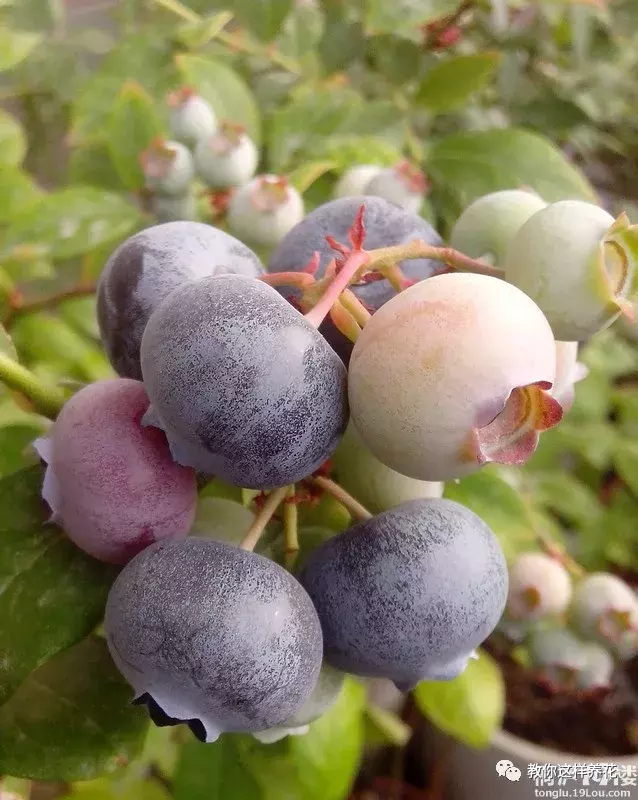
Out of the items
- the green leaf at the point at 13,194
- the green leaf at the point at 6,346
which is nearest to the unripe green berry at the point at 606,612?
the green leaf at the point at 6,346

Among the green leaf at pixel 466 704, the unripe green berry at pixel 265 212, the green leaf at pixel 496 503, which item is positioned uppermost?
the unripe green berry at pixel 265 212

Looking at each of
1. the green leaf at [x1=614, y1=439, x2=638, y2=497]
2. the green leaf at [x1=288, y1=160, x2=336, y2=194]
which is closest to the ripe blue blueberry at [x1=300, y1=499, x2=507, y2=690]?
the green leaf at [x1=288, y1=160, x2=336, y2=194]

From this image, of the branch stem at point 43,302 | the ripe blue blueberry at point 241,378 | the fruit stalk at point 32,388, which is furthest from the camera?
the branch stem at point 43,302

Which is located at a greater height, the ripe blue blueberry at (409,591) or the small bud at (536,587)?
the ripe blue blueberry at (409,591)

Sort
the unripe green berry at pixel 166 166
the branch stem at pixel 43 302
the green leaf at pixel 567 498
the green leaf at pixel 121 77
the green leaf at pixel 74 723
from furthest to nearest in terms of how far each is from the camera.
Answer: the green leaf at pixel 567 498, the green leaf at pixel 121 77, the branch stem at pixel 43 302, the unripe green berry at pixel 166 166, the green leaf at pixel 74 723

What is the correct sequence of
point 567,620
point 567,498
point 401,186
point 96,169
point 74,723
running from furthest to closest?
1. point 567,498
2. point 96,169
3. point 567,620
4. point 401,186
5. point 74,723

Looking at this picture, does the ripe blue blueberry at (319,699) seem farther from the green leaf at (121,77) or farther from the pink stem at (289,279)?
the green leaf at (121,77)

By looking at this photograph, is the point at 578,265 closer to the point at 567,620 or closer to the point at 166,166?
the point at 166,166

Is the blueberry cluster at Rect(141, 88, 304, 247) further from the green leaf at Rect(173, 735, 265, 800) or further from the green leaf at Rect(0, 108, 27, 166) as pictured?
the green leaf at Rect(173, 735, 265, 800)

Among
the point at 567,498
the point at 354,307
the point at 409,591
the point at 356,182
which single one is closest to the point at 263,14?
the point at 356,182
